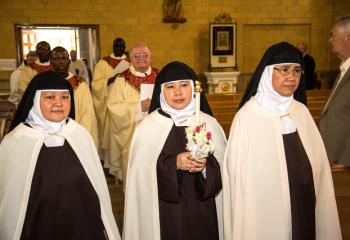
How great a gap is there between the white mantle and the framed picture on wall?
0.68 meters

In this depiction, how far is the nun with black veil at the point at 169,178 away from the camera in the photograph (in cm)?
306

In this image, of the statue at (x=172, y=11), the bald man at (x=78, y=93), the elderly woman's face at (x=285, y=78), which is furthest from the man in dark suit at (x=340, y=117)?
the statue at (x=172, y=11)

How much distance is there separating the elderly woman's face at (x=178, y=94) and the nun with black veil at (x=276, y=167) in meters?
0.41

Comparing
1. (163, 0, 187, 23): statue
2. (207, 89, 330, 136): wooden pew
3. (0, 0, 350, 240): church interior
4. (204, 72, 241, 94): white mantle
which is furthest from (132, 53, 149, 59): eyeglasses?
(163, 0, 187, 23): statue

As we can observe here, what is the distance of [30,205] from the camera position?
291 cm

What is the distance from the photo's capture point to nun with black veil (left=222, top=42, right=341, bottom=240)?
118 inches

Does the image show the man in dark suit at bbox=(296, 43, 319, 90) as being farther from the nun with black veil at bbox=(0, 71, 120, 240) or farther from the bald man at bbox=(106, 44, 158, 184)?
the nun with black veil at bbox=(0, 71, 120, 240)

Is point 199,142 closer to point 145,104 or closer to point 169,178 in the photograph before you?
point 169,178

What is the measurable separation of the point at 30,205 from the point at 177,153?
1.15 m

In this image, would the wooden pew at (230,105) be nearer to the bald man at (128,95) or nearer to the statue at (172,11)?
the bald man at (128,95)

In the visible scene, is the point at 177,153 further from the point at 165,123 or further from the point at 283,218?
the point at 283,218

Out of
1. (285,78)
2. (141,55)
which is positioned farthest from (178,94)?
(141,55)

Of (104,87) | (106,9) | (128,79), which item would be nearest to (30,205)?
(128,79)

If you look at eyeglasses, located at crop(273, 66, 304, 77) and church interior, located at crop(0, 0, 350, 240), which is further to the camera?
church interior, located at crop(0, 0, 350, 240)
